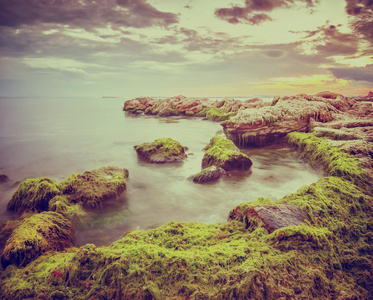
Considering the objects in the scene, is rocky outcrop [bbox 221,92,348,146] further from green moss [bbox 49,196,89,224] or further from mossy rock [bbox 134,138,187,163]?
green moss [bbox 49,196,89,224]

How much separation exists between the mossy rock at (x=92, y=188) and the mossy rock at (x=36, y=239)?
1284 millimetres

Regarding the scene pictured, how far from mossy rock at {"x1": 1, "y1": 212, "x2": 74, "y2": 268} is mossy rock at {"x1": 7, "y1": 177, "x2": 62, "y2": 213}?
154 cm

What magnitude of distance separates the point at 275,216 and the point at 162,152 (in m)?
7.21

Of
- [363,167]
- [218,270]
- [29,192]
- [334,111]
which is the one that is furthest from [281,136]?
[29,192]

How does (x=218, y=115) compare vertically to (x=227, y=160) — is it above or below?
above

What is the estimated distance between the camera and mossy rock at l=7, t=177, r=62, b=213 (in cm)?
567

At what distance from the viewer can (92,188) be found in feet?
20.1

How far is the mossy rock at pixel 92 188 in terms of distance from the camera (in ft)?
19.2

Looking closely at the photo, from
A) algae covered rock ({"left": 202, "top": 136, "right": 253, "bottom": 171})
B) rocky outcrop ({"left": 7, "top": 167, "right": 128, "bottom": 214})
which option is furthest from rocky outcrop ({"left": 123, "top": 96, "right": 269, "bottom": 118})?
rocky outcrop ({"left": 7, "top": 167, "right": 128, "bottom": 214})

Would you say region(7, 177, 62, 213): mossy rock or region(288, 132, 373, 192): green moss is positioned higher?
region(288, 132, 373, 192): green moss

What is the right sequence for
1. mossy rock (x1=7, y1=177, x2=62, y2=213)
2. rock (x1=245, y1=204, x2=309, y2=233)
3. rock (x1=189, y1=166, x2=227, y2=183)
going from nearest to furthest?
1. rock (x1=245, y1=204, x2=309, y2=233)
2. mossy rock (x1=7, y1=177, x2=62, y2=213)
3. rock (x1=189, y1=166, x2=227, y2=183)

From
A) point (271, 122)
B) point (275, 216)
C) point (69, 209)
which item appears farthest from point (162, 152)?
point (275, 216)

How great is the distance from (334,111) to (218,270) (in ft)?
45.2

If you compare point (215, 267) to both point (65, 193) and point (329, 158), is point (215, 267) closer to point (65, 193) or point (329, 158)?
point (65, 193)
